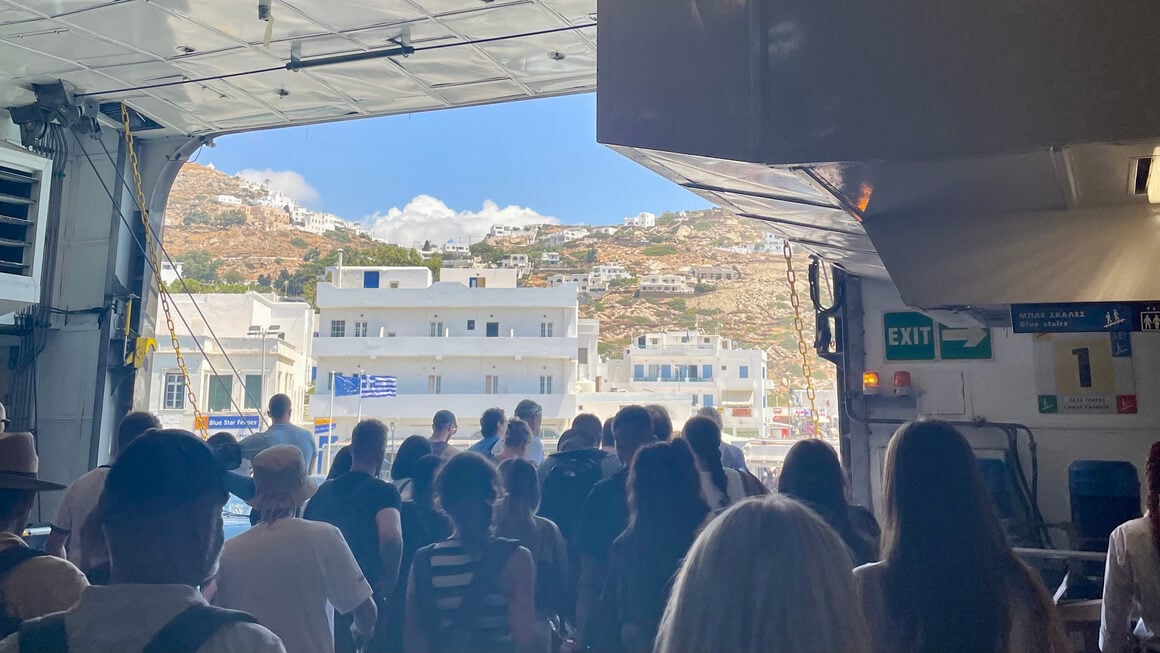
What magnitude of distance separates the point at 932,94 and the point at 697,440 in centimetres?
199

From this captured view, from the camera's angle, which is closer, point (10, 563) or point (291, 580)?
point (10, 563)

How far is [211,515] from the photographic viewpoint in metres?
1.81

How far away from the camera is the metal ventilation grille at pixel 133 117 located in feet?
24.2

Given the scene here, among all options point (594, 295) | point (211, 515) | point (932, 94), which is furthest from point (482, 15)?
point (594, 295)

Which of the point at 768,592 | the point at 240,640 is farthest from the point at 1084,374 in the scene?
the point at 240,640

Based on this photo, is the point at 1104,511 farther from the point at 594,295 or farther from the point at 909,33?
the point at 594,295

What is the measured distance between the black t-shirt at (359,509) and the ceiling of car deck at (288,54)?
3.38 metres

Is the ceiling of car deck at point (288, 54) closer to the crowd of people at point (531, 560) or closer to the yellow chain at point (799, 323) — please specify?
A: the yellow chain at point (799, 323)

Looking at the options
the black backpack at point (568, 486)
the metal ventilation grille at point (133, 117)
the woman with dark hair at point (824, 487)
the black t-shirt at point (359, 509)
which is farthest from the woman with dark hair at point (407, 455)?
the metal ventilation grille at point (133, 117)

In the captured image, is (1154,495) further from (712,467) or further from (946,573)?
(712,467)

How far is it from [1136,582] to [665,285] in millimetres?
94398

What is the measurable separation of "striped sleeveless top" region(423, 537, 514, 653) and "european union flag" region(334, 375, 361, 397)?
3194 centimetres

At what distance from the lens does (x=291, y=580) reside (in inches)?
103

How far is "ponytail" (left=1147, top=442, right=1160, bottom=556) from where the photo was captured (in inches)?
97.2
